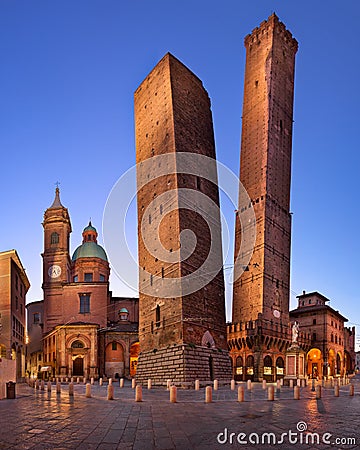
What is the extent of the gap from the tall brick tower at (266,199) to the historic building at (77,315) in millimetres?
14504

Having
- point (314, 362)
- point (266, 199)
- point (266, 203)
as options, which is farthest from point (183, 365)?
point (314, 362)

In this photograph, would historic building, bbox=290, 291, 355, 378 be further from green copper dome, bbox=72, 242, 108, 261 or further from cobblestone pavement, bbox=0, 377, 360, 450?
cobblestone pavement, bbox=0, 377, 360, 450

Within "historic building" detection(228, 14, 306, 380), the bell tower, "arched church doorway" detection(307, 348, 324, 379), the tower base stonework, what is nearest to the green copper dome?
the bell tower

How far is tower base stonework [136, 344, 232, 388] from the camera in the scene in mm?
30438

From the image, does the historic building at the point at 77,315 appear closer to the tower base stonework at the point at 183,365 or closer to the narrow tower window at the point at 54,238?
the narrow tower window at the point at 54,238

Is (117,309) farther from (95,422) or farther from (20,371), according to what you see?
(95,422)

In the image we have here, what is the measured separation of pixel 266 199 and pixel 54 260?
3009 centimetres

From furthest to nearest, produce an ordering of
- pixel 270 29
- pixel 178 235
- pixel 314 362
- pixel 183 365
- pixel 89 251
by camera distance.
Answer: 1. pixel 314 362
2. pixel 89 251
3. pixel 270 29
4. pixel 178 235
5. pixel 183 365

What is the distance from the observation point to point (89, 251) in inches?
2549

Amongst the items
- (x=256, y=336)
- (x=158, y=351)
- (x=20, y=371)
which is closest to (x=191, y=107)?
(x=158, y=351)

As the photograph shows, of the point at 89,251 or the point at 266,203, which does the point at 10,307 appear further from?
the point at 266,203

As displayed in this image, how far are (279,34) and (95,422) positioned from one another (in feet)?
187

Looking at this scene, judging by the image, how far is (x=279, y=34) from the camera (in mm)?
57781

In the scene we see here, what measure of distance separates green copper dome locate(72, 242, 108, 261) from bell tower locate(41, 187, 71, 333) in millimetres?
2131
